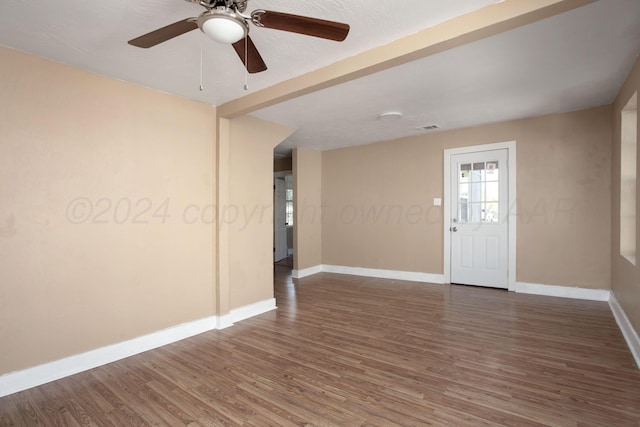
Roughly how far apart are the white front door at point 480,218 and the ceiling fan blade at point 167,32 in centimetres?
460

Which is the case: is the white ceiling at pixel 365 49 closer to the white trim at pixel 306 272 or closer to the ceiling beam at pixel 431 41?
the ceiling beam at pixel 431 41

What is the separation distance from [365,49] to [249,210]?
2.36 m

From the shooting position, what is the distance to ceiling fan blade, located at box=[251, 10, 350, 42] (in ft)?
5.02

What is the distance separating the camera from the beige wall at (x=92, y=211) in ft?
7.63

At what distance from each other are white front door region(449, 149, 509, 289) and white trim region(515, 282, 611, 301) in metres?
0.25

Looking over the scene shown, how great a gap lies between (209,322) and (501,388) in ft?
9.27

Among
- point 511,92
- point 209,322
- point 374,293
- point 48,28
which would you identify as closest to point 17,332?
point 209,322

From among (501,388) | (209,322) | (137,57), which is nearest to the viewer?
(501,388)

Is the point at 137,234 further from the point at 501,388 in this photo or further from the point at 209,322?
the point at 501,388

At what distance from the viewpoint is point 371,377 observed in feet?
7.93

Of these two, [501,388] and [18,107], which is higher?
[18,107]

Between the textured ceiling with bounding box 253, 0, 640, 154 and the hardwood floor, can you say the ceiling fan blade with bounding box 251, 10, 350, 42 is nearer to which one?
the textured ceiling with bounding box 253, 0, 640, 154

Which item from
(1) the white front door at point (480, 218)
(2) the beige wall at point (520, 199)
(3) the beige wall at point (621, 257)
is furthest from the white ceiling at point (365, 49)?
(1) the white front door at point (480, 218)

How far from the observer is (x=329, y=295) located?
4762 mm
